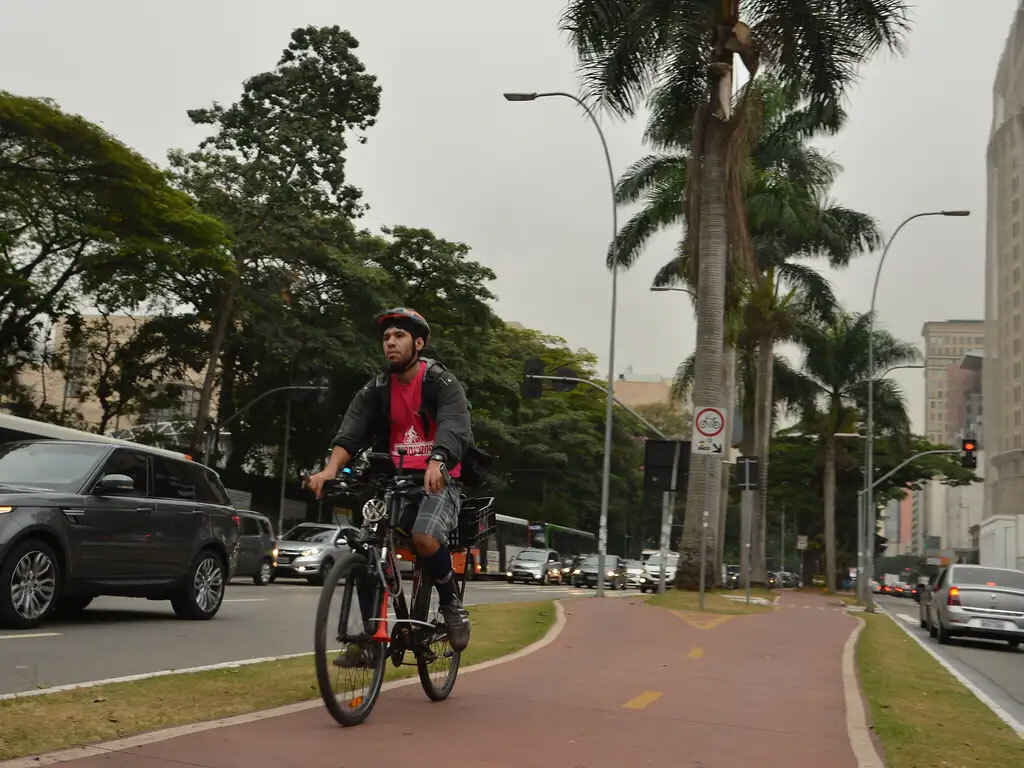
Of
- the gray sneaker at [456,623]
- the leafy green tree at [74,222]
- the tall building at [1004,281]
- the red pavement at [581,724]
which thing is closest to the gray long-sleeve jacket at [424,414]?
the gray sneaker at [456,623]

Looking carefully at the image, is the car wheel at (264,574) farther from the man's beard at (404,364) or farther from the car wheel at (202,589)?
the man's beard at (404,364)

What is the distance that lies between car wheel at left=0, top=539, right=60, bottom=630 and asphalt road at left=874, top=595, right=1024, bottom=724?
306 inches

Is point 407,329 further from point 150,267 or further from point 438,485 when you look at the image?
point 150,267

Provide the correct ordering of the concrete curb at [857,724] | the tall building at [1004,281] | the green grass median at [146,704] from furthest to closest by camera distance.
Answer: the tall building at [1004,281], the concrete curb at [857,724], the green grass median at [146,704]

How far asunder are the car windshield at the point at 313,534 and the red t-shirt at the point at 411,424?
24.2 m

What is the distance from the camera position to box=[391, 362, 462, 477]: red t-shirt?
630 cm

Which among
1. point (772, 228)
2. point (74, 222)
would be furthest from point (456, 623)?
point (772, 228)

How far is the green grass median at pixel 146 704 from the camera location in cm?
523

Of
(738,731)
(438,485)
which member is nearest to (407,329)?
(438,485)

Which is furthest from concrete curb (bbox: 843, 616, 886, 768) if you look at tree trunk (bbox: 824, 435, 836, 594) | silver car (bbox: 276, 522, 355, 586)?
tree trunk (bbox: 824, 435, 836, 594)

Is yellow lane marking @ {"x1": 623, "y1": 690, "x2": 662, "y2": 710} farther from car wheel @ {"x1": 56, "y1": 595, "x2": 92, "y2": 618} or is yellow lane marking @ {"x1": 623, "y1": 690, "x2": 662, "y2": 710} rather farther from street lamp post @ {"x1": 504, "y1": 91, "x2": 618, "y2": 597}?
street lamp post @ {"x1": 504, "y1": 91, "x2": 618, "y2": 597}

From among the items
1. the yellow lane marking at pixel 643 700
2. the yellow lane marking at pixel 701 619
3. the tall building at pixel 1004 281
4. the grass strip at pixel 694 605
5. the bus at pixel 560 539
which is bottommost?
the yellow lane marking at pixel 643 700

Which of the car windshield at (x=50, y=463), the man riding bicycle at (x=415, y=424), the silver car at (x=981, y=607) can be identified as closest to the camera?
the man riding bicycle at (x=415, y=424)

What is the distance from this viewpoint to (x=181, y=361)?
140ft
